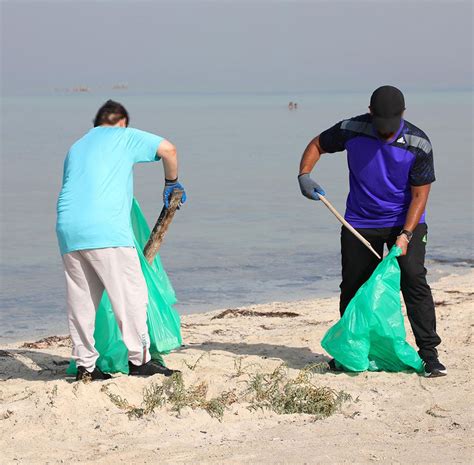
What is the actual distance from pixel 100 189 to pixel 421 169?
1.83 m

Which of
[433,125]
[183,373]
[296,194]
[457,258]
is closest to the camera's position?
[183,373]

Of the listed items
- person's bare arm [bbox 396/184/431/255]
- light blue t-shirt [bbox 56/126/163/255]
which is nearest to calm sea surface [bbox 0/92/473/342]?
light blue t-shirt [bbox 56/126/163/255]

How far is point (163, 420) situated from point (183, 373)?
67cm

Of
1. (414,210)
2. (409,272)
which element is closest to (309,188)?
(414,210)

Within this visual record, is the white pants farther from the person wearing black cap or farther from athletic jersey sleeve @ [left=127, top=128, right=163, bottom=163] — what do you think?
the person wearing black cap

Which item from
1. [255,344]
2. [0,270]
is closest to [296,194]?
[0,270]

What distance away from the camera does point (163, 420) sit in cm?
545

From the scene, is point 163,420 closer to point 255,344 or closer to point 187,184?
point 255,344

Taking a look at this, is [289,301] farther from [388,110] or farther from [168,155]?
[168,155]

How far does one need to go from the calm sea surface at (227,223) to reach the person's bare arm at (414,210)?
3483 millimetres

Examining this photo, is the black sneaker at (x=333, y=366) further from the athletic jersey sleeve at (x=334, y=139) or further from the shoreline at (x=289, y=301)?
the shoreline at (x=289, y=301)

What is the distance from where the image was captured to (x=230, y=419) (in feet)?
18.1

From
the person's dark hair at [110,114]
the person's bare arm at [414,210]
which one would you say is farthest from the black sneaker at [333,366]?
the person's dark hair at [110,114]

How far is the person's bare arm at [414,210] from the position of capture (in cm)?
614
